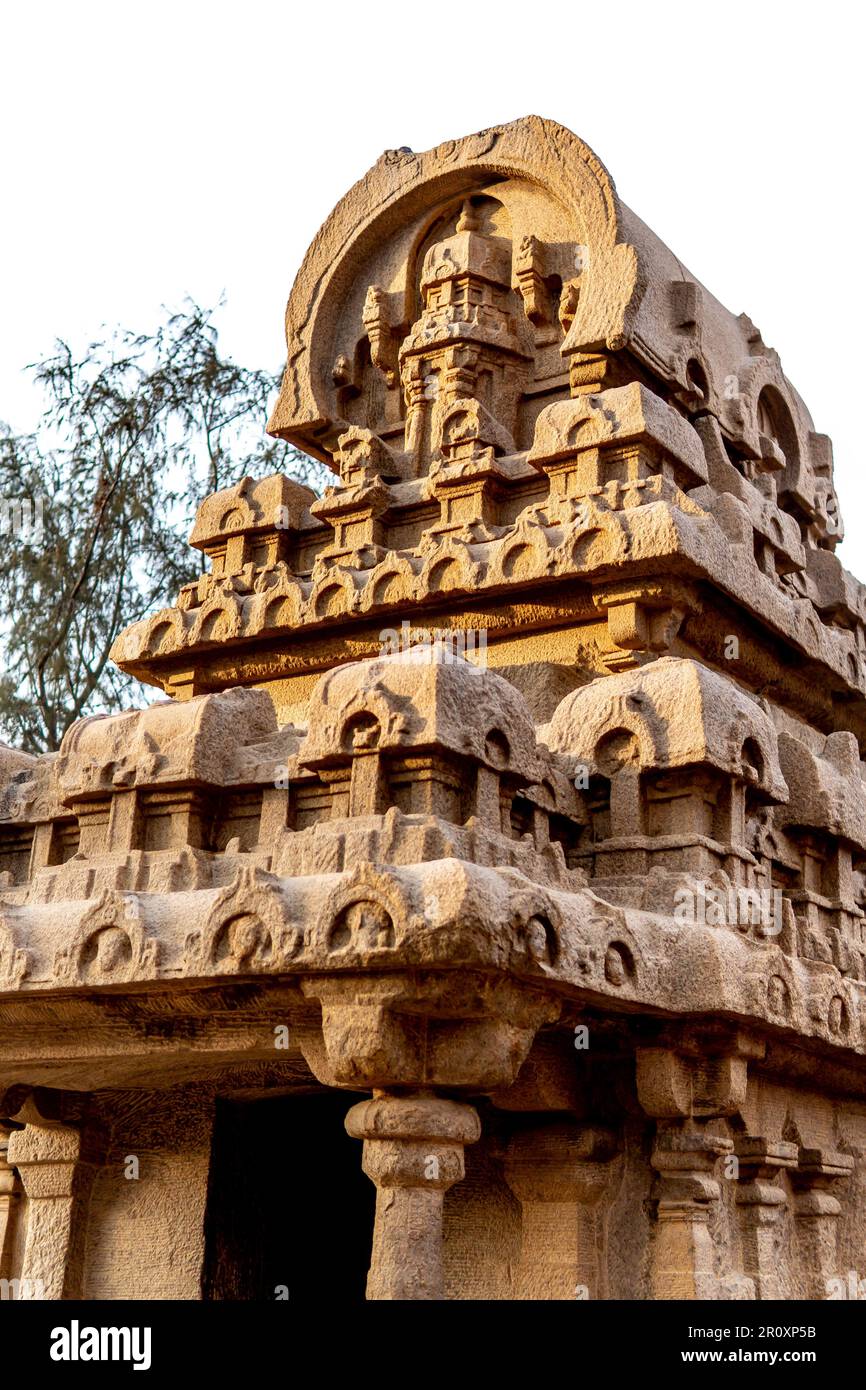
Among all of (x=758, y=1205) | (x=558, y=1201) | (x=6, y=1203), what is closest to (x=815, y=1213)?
(x=758, y=1205)

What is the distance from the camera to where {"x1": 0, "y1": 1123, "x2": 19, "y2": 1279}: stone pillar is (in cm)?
802

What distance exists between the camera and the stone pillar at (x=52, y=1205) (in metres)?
7.85

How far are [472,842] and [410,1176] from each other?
1.25m

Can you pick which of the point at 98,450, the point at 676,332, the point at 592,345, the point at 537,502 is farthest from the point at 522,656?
the point at 98,450

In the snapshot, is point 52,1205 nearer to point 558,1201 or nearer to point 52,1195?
point 52,1195

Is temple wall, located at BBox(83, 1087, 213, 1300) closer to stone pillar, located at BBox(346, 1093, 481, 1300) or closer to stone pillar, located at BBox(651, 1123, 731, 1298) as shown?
stone pillar, located at BBox(346, 1093, 481, 1300)

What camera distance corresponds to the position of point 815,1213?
8.01 meters

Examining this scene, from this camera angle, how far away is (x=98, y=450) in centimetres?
2009

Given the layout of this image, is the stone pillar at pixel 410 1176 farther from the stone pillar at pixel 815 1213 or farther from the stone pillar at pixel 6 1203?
the stone pillar at pixel 6 1203

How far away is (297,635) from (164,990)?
13.1 feet

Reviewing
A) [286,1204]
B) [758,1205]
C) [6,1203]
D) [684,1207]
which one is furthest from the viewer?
[286,1204]

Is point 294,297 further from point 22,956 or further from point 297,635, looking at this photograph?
point 22,956

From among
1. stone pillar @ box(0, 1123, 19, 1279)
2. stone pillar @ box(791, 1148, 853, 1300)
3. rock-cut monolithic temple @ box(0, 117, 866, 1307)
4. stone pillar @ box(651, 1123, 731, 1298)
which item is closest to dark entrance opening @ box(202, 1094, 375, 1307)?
rock-cut monolithic temple @ box(0, 117, 866, 1307)

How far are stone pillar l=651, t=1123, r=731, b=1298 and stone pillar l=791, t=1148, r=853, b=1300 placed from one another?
110 centimetres
